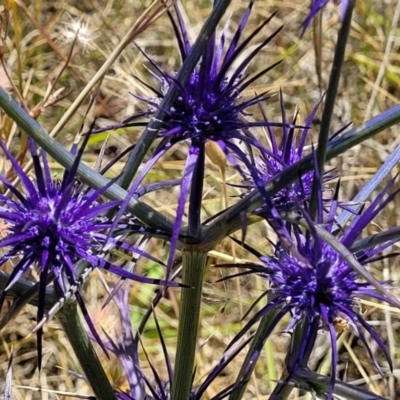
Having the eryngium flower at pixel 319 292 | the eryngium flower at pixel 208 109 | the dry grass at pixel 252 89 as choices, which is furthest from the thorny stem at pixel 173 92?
the dry grass at pixel 252 89

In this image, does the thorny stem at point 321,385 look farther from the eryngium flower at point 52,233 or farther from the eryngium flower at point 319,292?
the eryngium flower at point 52,233

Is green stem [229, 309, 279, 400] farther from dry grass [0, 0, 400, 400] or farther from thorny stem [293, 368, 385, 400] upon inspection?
dry grass [0, 0, 400, 400]

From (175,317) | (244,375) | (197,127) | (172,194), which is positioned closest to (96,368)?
(244,375)

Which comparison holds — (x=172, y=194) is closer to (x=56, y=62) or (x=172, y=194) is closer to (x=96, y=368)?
(x=56, y=62)

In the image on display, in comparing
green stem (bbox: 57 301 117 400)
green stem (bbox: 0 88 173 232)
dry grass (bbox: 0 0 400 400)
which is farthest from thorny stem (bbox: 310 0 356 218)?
dry grass (bbox: 0 0 400 400)

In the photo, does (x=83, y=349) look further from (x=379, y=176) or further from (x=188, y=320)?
(x=379, y=176)
